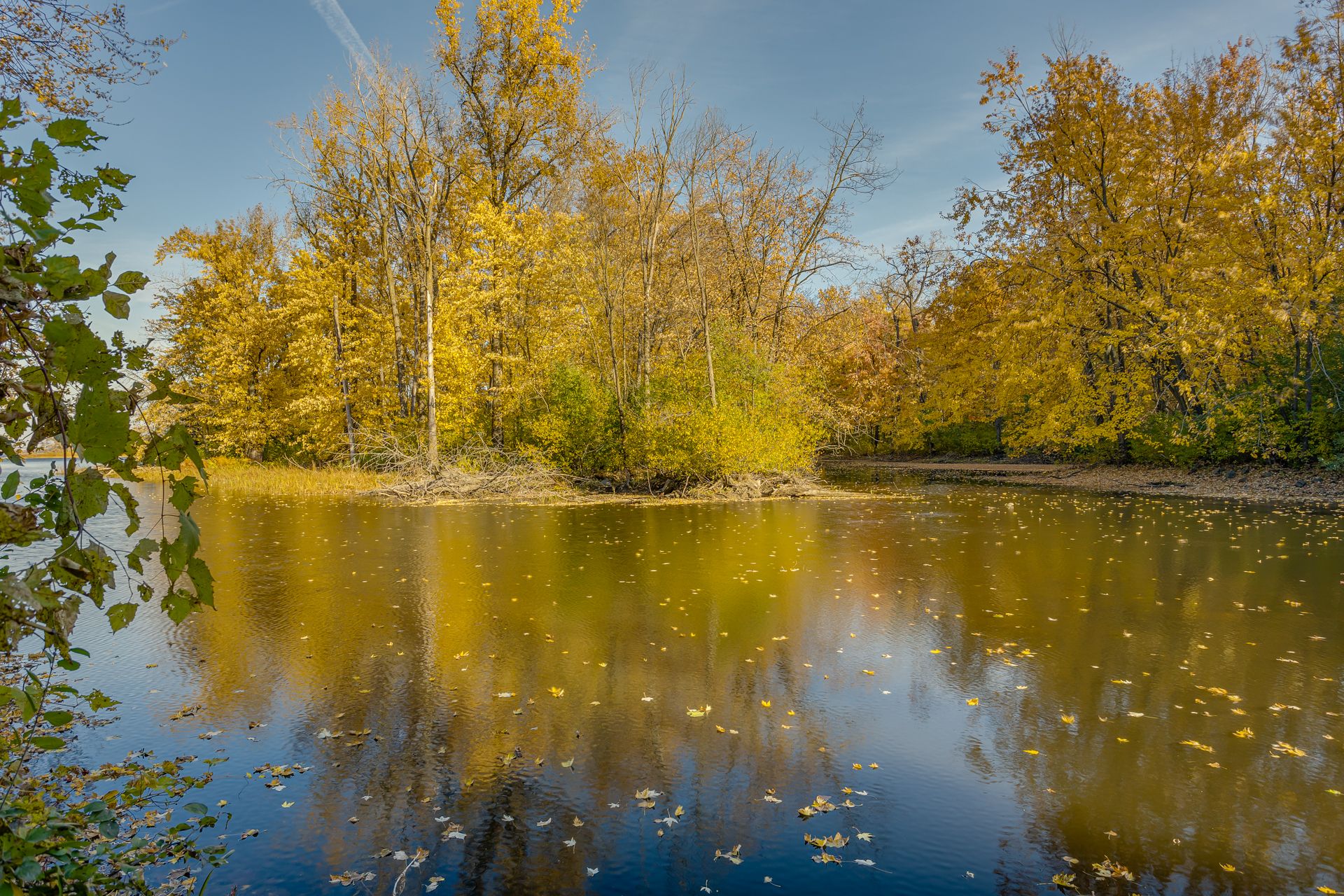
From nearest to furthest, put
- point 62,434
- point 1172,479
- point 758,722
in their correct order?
point 62,434
point 758,722
point 1172,479

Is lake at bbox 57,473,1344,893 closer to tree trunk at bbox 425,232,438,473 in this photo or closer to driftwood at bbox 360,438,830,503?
driftwood at bbox 360,438,830,503

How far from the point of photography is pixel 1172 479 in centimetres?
2189

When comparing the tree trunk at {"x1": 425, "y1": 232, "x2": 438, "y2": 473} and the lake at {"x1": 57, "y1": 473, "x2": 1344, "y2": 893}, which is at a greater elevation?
the tree trunk at {"x1": 425, "y1": 232, "x2": 438, "y2": 473}

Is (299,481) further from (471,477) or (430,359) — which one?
(471,477)

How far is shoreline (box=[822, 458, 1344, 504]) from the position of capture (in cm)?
1861

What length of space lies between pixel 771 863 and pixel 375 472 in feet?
74.6

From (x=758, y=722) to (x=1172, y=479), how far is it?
21.9 m

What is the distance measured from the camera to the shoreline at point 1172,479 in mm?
18609

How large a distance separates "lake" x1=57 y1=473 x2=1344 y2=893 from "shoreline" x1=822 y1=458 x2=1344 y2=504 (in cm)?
1012

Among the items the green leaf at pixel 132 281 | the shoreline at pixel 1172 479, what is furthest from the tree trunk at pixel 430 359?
the green leaf at pixel 132 281

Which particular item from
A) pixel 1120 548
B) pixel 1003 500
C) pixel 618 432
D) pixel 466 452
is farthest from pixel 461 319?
pixel 1120 548

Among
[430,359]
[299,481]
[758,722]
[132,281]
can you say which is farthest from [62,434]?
[299,481]

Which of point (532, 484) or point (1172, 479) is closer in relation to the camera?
point (532, 484)

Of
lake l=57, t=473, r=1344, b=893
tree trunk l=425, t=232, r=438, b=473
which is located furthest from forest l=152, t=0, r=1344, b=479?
A: lake l=57, t=473, r=1344, b=893
